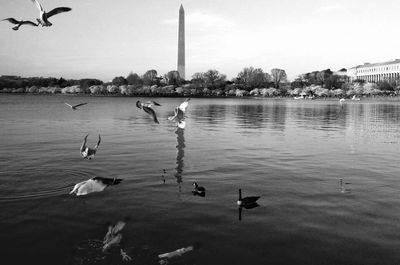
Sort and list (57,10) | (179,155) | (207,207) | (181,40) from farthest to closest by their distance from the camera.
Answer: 1. (181,40)
2. (179,155)
3. (207,207)
4. (57,10)

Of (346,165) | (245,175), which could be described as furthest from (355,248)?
(346,165)

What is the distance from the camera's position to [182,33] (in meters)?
146

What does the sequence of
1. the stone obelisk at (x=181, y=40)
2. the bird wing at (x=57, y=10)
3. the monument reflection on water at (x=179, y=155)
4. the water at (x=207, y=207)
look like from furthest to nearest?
the stone obelisk at (x=181, y=40) → the monument reflection on water at (x=179, y=155) → the water at (x=207, y=207) → the bird wing at (x=57, y=10)

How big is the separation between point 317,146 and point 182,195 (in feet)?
40.5

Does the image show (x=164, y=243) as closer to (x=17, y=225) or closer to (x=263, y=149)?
(x=17, y=225)

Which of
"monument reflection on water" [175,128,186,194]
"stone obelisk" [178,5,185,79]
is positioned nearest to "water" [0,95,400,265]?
"monument reflection on water" [175,128,186,194]

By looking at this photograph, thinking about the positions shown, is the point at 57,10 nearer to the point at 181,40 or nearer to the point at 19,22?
the point at 19,22

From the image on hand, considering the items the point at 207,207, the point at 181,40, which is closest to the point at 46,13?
the point at 207,207

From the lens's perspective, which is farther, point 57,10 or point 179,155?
point 179,155

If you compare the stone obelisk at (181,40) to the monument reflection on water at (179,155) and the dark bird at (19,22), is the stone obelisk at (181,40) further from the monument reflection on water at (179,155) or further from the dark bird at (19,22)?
the dark bird at (19,22)

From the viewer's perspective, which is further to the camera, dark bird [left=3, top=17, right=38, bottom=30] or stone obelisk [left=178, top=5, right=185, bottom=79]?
stone obelisk [left=178, top=5, right=185, bottom=79]

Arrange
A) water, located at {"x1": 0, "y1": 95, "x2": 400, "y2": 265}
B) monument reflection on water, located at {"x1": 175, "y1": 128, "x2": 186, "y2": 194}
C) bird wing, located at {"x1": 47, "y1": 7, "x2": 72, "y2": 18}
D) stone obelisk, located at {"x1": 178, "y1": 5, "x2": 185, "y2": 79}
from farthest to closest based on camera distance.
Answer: stone obelisk, located at {"x1": 178, "y1": 5, "x2": 185, "y2": 79}, monument reflection on water, located at {"x1": 175, "y1": 128, "x2": 186, "y2": 194}, water, located at {"x1": 0, "y1": 95, "x2": 400, "y2": 265}, bird wing, located at {"x1": 47, "y1": 7, "x2": 72, "y2": 18}

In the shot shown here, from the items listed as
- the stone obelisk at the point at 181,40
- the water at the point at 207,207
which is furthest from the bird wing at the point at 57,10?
the stone obelisk at the point at 181,40

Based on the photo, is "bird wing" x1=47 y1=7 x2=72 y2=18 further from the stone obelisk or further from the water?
the stone obelisk
